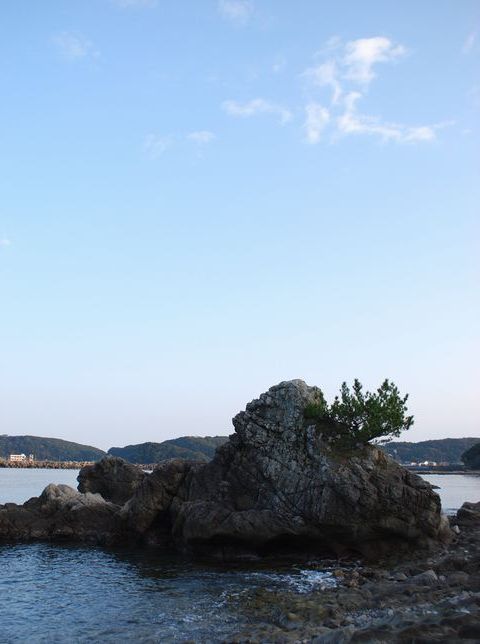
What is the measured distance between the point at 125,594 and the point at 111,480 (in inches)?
1355

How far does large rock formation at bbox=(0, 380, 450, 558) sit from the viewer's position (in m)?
41.5

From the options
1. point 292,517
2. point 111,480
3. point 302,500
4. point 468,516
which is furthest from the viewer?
point 111,480

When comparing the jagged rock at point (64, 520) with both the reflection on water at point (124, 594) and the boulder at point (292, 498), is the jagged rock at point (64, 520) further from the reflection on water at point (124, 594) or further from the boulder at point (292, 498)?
the reflection on water at point (124, 594)

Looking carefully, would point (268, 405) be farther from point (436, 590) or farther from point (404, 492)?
point (436, 590)

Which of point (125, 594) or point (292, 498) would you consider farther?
point (292, 498)

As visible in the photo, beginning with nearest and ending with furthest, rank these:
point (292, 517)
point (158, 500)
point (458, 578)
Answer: point (458, 578)
point (292, 517)
point (158, 500)

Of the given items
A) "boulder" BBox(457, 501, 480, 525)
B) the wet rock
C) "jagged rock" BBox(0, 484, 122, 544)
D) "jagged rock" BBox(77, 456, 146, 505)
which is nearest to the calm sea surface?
"jagged rock" BBox(0, 484, 122, 544)

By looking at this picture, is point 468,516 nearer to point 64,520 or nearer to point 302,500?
point 302,500

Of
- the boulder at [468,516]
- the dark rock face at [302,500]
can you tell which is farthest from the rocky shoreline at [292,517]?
the boulder at [468,516]

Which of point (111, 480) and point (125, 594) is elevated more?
point (111, 480)

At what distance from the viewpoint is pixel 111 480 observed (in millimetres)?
65750

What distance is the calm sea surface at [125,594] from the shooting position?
25.5 m

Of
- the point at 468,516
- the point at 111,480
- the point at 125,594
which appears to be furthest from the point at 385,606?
the point at 111,480

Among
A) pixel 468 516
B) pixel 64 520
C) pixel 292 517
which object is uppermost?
pixel 292 517
